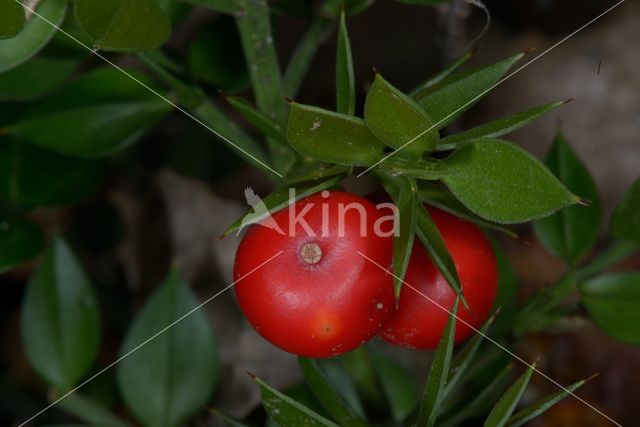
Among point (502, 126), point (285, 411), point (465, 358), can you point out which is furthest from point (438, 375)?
point (502, 126)

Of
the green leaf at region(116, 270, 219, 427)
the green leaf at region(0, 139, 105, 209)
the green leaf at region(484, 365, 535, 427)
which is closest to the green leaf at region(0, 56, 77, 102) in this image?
the green leaf at region(0, 139, 105, 209)

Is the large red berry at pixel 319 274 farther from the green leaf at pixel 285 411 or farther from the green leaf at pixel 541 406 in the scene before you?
the green leaf at pixel 541 406

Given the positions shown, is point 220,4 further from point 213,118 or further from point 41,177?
point 41,177

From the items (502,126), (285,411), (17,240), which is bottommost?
(17,240)

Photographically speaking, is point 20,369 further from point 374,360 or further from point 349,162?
point 349,162

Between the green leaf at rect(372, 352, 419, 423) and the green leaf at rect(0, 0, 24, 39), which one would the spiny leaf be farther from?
the green leaf at rect(372, 352, 419, 423)

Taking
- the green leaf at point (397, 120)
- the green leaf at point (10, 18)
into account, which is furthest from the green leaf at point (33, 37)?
the green leaf at point (397, 120)
